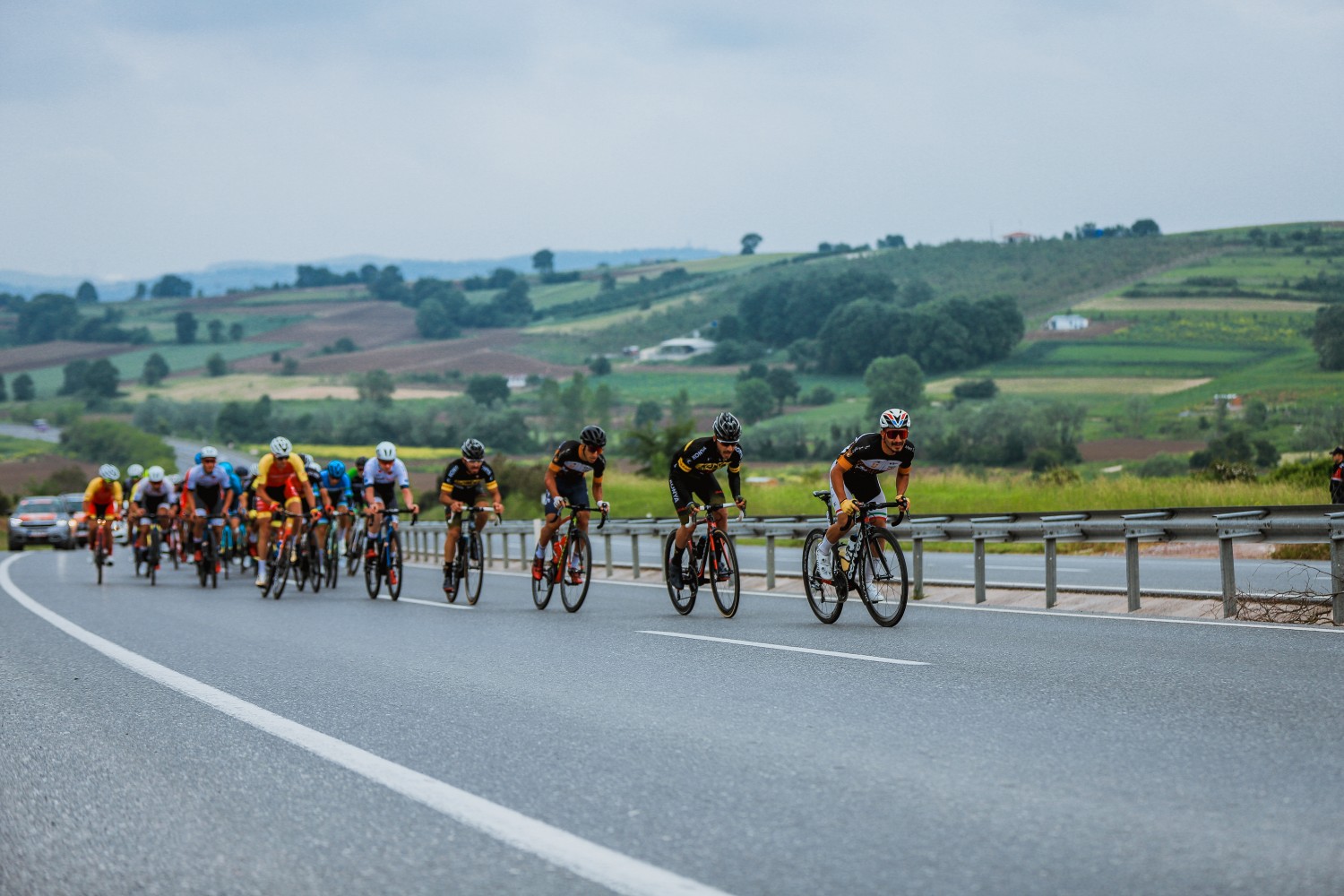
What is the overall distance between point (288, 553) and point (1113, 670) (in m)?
13.0

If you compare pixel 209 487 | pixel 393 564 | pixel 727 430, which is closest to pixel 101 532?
pixel 209 487

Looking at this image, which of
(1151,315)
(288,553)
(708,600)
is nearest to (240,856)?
(708,600)

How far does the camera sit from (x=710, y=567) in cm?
1466

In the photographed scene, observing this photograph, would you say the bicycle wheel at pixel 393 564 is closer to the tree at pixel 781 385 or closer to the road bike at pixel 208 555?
the road bike at pixel 208 555

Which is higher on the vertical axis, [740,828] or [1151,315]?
[1151,315]

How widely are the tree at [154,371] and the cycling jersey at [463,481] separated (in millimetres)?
158788

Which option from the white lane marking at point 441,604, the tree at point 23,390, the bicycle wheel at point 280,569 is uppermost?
the tree at point 23,390

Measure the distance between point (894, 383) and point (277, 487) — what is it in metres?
81.2

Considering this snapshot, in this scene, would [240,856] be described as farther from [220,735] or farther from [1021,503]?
[1021,503]

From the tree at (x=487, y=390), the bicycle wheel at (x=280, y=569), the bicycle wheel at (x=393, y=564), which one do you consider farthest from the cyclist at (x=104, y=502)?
the tree at (x=487, y=390)

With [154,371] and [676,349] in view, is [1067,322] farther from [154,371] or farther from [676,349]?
[154,371]

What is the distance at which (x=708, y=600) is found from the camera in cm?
1683

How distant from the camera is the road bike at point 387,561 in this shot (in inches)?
742

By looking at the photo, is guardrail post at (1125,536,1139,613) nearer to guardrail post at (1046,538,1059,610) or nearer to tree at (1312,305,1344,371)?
guardrail post at (1046,538,1059,610)
